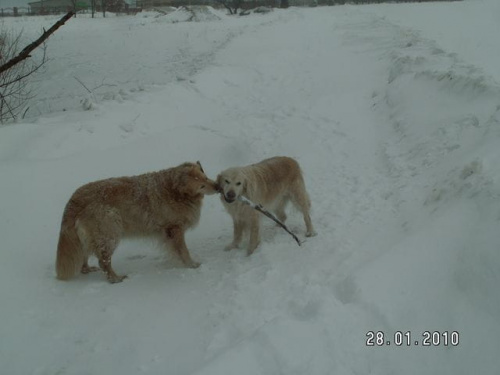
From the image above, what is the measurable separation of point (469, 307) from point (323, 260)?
2.02 meters

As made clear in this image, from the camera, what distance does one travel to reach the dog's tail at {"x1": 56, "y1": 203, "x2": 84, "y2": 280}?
5.04 m

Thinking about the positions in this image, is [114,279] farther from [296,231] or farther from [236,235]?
[296,231]

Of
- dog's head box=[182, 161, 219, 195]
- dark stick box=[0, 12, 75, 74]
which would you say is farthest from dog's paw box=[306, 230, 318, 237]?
dark stick box=[0, 12, 75, 74]

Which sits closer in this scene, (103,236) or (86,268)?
(103,236)

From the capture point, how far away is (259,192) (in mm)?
6039

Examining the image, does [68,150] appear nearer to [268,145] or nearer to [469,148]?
[268,145]

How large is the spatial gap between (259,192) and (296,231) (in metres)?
1.01

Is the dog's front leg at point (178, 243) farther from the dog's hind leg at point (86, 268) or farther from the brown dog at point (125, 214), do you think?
the dog's hind leg at point (86, 268)

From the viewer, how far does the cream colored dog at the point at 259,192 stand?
18.7ft

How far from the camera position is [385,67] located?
13.1 m

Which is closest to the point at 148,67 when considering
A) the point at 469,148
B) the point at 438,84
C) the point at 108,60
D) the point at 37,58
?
the point at 108,60

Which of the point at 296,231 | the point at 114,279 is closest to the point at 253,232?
the point at 296,231

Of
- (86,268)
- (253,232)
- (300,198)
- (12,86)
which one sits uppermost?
(12,86)

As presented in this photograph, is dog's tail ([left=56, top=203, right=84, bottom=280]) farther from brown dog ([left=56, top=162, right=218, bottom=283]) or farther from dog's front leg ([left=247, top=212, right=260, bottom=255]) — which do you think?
dog's front leg ([left=247, top=212, right=260, bottom=255])
